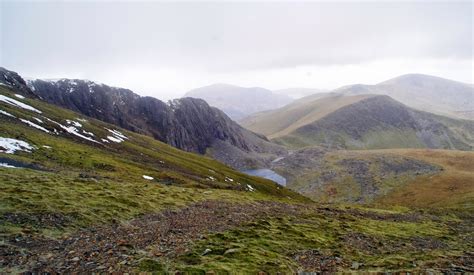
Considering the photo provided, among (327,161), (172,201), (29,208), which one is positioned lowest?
(327,161)

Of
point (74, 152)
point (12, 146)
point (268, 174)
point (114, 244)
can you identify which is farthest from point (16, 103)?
point (268, 174)

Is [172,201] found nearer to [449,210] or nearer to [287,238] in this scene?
[287,238]

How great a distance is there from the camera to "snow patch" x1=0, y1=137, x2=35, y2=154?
47662 mm

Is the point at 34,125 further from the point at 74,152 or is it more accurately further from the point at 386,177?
the point at 386,177

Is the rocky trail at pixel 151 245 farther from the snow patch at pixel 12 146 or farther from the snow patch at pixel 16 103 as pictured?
the snow patch at pixel 16 103

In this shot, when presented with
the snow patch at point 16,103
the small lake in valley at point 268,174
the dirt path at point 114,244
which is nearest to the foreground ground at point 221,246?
the dirt path at point 114,244

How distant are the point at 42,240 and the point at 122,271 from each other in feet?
22.6

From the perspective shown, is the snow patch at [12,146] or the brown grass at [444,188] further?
the brown grass at [444,188]

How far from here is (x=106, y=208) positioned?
29188 millimetres

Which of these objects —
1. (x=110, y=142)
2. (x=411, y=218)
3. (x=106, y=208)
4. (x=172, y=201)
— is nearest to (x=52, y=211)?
(x=106, y=208)

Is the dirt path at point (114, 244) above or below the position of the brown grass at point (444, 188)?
above

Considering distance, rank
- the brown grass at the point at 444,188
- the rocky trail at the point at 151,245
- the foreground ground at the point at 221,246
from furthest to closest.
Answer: the brown grass at the point at 444,188
the foreground ground at the point at 221,246
the rocky trail at the point at 151,245

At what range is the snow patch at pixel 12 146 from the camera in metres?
47.7

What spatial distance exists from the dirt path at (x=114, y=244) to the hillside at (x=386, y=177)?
236ft
